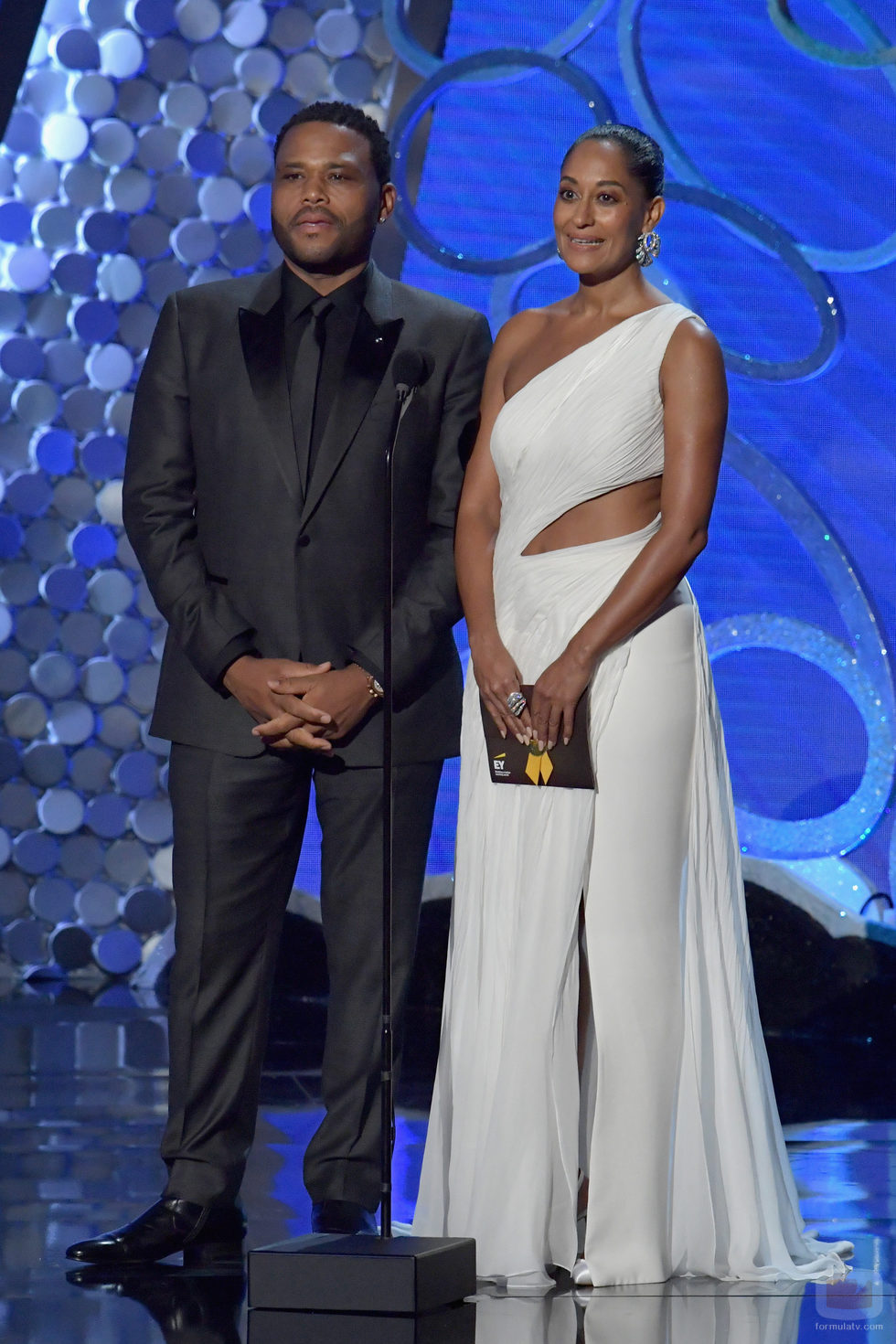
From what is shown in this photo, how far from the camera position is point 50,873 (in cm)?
563

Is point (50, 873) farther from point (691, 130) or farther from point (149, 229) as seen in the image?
point (691, 130)

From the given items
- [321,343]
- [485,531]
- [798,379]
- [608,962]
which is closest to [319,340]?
[321,343]

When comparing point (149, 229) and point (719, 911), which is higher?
point (149, 229)

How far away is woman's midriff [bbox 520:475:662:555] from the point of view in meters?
2.68

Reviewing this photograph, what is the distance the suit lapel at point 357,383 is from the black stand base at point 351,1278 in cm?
112

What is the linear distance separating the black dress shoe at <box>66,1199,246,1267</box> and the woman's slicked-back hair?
165cm

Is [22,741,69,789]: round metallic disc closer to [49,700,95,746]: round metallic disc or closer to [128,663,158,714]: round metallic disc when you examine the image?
[49,700,95,746]: round metallic disc

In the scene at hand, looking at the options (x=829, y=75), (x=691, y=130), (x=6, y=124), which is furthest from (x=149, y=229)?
(x=829, y=75)

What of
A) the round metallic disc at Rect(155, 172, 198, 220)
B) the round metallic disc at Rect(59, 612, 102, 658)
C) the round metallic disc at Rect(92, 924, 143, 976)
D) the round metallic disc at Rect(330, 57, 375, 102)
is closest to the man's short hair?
the round metallic disc at Rect(330, 57, 375, 102)

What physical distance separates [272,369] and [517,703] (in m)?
0.70

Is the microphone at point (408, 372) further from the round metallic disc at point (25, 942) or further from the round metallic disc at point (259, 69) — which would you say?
the round metallic disc at point (25, 942)

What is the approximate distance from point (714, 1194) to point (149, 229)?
381 cm

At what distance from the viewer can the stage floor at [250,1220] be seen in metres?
2.31

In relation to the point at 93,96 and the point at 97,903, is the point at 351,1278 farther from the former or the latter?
the point at 93,96
